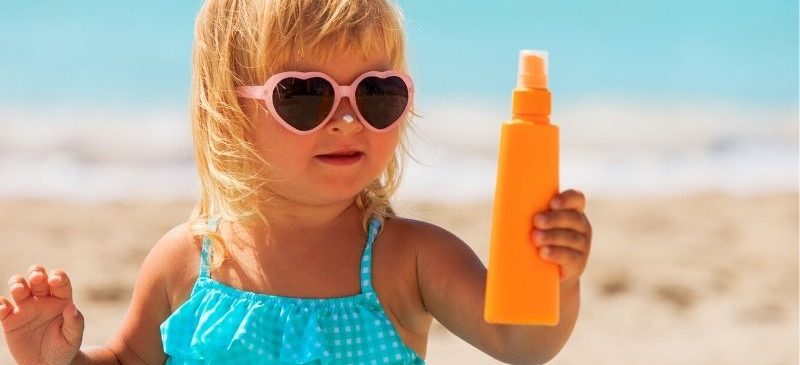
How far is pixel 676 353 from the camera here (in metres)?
4.06

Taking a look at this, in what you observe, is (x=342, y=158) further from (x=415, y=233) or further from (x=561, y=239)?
(x=561, y=239)

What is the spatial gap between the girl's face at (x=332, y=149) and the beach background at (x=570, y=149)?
1.21ft

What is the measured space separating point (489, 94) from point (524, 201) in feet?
33.0

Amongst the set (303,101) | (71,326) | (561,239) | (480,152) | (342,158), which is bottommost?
(71,326)

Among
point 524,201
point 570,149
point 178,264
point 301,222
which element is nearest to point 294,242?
point 301,222

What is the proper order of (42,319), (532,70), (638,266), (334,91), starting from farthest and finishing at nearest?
1. (638,266)
2. (42,319)
3. (334,91)
4. (532,70)

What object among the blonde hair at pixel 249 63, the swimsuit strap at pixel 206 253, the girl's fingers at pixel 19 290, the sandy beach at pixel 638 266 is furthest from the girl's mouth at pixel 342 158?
the sandy beach at pixel 638 266

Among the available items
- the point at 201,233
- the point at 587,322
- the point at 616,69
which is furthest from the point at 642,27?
the point at 201,233

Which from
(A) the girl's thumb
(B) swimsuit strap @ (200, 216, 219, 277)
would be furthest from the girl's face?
(A) the girl's thumb

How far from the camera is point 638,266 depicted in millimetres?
5125

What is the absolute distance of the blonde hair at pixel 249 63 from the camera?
82.0 inches

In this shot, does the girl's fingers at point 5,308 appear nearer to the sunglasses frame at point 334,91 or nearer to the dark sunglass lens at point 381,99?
the sunglasses frame at point 334,91

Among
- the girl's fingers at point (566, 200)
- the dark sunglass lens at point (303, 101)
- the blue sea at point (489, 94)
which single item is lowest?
the girl's fingers at point (566, 200)

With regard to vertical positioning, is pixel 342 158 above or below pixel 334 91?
below
